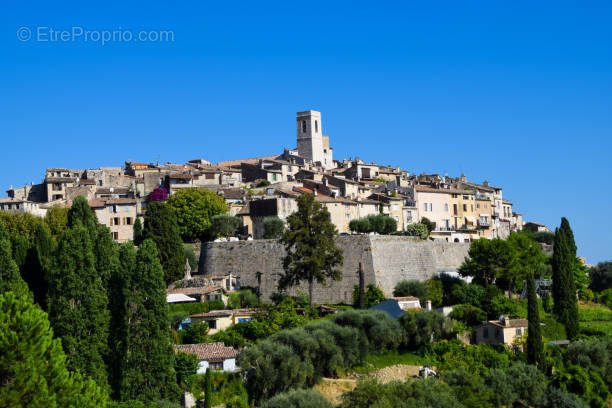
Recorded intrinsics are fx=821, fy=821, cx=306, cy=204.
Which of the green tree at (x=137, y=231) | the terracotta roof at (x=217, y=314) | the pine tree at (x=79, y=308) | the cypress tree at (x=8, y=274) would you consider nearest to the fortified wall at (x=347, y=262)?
the green tree at (x=137, y=231)

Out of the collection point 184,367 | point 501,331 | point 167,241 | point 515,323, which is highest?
point 167,241

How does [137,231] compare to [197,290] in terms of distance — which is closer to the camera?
[197,290]

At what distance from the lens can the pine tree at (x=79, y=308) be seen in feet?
114

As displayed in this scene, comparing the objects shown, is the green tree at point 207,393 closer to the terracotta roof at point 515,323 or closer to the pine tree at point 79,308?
the pine tree at point 79,308

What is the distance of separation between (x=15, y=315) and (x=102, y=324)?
12002 millimetres

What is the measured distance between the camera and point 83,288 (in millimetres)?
36188

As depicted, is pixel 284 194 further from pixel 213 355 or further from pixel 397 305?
pixel 213 355

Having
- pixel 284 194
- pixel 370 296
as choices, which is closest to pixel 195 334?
pixel 370 296

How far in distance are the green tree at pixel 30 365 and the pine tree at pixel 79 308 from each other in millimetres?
9359

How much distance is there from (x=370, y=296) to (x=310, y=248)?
5404 millimetres

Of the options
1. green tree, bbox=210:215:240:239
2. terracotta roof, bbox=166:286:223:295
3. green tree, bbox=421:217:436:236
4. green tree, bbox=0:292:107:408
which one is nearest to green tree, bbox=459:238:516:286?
green tree, bbox=421:217:436:236

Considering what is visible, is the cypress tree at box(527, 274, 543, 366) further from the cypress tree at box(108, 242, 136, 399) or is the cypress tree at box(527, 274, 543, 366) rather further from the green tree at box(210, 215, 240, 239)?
the green tree at box(210, 215, 240, 239)

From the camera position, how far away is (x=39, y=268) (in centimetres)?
4575

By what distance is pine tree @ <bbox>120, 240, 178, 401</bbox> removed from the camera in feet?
111
